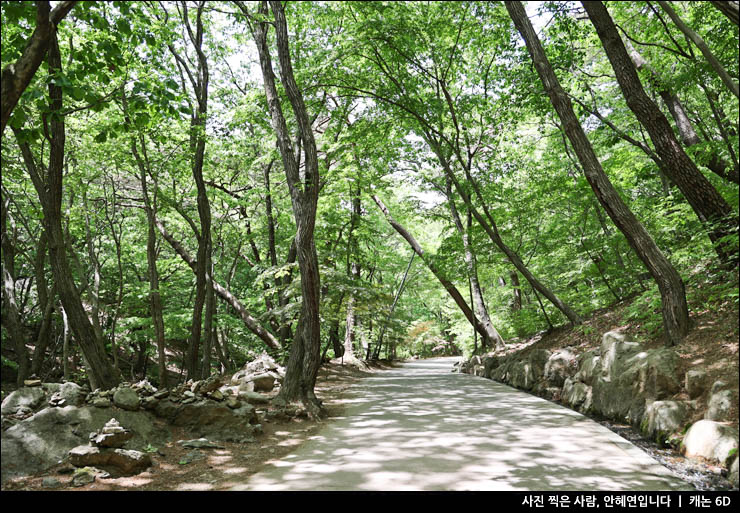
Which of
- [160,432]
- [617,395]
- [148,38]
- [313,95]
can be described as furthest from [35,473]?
[313,95]

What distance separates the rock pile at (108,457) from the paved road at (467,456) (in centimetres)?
105

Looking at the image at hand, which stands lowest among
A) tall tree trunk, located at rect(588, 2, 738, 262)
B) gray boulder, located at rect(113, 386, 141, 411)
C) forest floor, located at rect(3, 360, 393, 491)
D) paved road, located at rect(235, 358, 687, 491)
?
forest floor, located at rect(3, 360, 393, 491)

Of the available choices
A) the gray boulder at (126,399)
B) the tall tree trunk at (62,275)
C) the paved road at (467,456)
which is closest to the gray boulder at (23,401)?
the gray boulder at (126,399)

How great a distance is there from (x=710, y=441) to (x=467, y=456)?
84.3 inches

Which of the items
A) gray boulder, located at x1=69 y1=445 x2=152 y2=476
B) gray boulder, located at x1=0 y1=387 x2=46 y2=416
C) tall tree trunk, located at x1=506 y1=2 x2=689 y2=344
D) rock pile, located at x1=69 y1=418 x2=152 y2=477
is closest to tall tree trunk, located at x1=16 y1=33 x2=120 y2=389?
gray boulder, located at x1=0 y1=387 x2=46 y2=416

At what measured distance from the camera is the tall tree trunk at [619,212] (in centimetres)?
616

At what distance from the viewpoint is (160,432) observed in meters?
5.05

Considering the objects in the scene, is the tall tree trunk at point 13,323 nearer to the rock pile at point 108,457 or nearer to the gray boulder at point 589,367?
the rock pile at point 108,457

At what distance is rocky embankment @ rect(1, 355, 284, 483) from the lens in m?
3.80

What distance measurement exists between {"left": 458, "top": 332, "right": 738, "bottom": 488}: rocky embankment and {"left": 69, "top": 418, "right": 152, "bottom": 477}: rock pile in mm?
4900

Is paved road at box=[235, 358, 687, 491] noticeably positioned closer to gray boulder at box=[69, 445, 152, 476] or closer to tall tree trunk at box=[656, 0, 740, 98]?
gray boulder at box=[69, 445, 152, 476]

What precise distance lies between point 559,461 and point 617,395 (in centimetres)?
256

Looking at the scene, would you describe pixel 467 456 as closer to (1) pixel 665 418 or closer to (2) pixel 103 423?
(1) pixel 665 418
